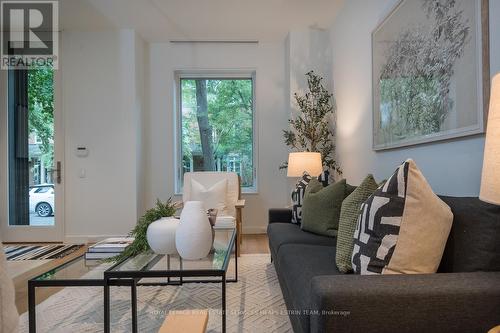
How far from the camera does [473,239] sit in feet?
3.53

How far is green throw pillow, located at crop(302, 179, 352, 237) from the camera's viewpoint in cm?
219

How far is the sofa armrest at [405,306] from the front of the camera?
0.90m

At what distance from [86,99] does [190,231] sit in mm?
3331

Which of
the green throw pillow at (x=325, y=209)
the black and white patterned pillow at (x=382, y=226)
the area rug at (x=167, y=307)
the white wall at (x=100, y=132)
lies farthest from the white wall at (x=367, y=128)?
the white wall at (x=100, y=132)

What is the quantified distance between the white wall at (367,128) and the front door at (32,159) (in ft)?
11.9

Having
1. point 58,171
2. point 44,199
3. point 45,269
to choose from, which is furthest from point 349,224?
point 44,199

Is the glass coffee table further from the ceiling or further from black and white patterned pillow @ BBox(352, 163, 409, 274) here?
the ceiling

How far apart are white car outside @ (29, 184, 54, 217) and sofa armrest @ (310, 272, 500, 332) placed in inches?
167

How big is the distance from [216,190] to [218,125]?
133 centimetres

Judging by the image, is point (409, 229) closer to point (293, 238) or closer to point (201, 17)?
point (293, 238)

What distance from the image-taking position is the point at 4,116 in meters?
4.14

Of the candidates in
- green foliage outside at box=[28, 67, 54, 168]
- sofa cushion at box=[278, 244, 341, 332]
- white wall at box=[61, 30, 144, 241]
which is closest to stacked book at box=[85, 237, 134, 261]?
sofa cushion at box=[278, 244, 341, 332]

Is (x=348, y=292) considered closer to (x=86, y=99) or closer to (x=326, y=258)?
(x=326, y=258)

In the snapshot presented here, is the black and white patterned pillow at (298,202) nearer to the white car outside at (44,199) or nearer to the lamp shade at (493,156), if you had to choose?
the lamp shade at (493,156)
